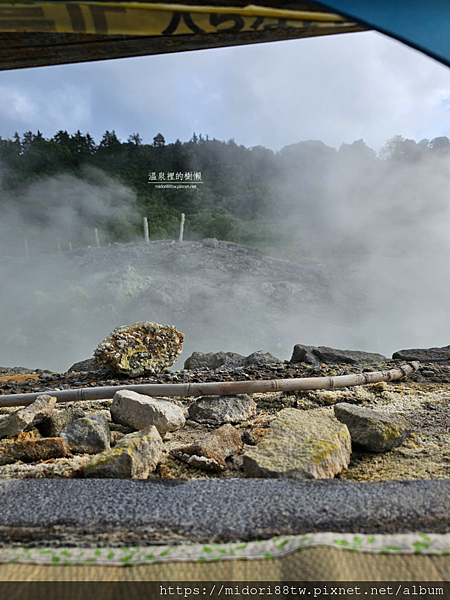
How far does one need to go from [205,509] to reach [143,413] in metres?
1.10

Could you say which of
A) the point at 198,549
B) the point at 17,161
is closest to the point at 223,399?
the point at 198,549

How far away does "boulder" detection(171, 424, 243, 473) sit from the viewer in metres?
1.49

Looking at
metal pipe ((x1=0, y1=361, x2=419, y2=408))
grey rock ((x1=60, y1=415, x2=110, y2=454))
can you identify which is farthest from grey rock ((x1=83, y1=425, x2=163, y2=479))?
metal pipe ((x1=0, y1=361, x2=419, y2=408))

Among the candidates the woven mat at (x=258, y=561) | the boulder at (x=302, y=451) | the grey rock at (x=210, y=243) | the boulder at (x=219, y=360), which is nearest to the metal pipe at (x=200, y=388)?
the boulder at (x=302, y=451)

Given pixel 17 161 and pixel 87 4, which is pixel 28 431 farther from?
pixel 17 161

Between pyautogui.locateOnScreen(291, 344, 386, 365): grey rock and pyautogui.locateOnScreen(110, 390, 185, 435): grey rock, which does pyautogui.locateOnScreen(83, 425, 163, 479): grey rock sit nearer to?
pyautogui.locateOnScreen(110, 390, 185, 435): grey rock

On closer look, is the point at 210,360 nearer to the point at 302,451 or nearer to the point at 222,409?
the point at 222,409

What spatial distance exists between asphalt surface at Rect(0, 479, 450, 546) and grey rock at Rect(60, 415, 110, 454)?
0.51 metres

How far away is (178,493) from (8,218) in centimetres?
1459

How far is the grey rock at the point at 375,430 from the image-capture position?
1568 mm

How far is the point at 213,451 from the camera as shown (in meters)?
1.54

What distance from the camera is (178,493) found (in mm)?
1061

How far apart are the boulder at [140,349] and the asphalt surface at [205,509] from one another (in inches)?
88.0

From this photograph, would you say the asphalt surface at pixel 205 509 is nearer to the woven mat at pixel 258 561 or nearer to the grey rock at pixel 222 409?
the woven mat at pixel 258 561
